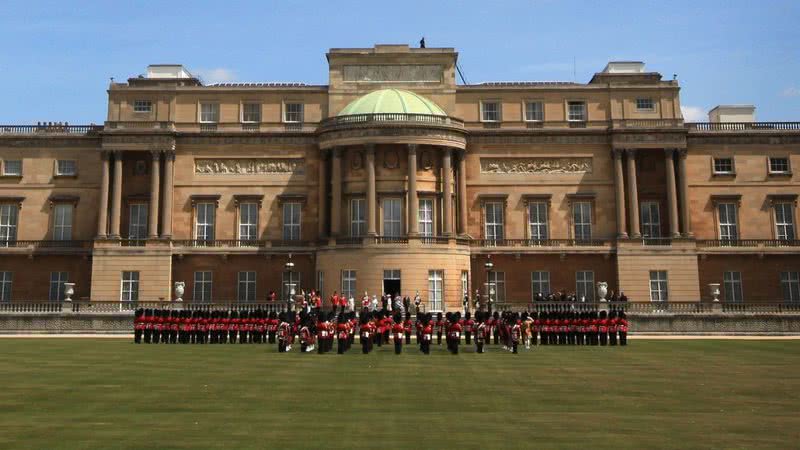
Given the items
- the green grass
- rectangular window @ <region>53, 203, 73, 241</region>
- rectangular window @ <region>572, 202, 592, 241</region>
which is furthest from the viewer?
rectangular window @ <region>53, 203, 73, 241</region>

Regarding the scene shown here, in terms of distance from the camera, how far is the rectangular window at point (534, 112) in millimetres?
53656

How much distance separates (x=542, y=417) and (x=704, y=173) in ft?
152

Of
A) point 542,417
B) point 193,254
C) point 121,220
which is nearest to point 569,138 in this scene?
point 193,254

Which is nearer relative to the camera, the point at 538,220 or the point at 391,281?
the point at 391,281

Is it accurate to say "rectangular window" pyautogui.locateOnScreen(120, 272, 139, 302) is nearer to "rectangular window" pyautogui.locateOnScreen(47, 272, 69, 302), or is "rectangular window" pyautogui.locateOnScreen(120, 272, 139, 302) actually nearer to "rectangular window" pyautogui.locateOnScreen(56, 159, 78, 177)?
"rectangular window" pyautogui.locateOnScreen(47, 272, 69, 302)

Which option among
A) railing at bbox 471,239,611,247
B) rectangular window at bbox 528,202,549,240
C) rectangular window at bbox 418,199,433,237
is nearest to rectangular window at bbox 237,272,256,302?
rectangular window at bbox 418,199,433,237

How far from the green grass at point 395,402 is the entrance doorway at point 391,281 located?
71.7 feet

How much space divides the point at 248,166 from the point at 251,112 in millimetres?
4469

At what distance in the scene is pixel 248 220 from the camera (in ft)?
172

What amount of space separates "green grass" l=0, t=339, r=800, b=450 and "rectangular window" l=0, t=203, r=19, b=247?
35186mm

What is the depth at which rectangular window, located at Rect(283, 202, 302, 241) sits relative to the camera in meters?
52.2

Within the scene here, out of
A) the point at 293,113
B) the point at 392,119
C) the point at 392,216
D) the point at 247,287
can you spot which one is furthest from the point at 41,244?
the point at 392,119

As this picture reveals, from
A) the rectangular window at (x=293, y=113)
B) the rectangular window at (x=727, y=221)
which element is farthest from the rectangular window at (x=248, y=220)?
the rectangular window at (x=727, y=221)

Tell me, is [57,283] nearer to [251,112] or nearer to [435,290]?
[251,112]
